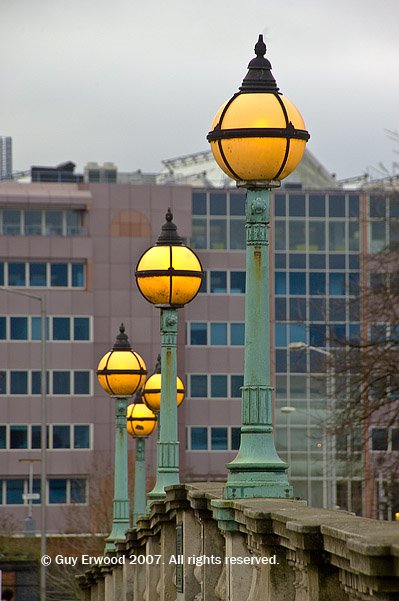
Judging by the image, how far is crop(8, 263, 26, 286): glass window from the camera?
109 metres

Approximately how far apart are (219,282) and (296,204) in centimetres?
566

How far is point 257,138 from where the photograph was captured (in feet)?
45.1

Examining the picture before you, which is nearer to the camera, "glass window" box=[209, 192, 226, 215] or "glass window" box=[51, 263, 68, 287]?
"glass window" box=[51, 263, 68, 287]

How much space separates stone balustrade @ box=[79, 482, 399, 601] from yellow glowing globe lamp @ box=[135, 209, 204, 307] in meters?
2.15

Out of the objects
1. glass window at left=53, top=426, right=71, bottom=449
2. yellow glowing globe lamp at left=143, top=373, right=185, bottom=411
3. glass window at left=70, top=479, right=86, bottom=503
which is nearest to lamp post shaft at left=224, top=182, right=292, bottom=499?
yellow glowing globe lamp at left=143, top=373, right=185, bottom=411

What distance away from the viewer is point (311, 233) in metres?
112

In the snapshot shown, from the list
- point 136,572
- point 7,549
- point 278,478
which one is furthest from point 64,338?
point 278,478

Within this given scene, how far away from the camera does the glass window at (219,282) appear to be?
365 ft

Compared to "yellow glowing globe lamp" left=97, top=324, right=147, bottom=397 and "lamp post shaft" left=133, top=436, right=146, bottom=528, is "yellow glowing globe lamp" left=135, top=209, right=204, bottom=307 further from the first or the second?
"lamp post shaft" left=133, top=436, right=146, bottom=528

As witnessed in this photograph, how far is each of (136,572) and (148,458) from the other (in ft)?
260

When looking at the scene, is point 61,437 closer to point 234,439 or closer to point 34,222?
point 234,439

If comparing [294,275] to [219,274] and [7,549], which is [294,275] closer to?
[219,274]

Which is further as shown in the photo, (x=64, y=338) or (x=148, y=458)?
(x=64, y=338)

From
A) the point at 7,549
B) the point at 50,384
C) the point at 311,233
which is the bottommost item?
the point at 7,549
